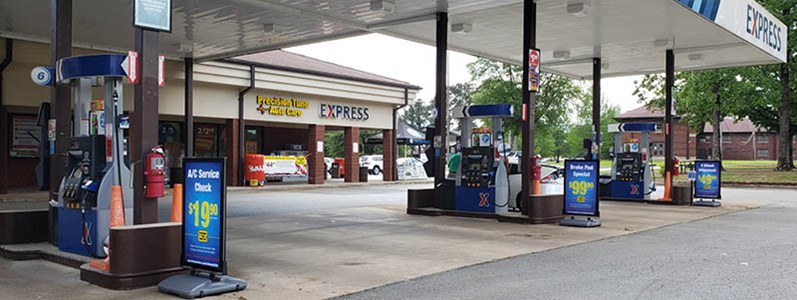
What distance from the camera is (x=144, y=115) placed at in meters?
6.80

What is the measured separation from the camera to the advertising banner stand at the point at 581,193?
12391mm

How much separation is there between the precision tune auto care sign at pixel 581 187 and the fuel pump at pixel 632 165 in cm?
723

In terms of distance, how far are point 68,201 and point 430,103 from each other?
102m

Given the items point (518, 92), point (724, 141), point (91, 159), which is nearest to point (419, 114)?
point (724, 141)

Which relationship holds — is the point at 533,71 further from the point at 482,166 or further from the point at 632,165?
the point at 632,165

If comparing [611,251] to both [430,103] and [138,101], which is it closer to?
[138,101]

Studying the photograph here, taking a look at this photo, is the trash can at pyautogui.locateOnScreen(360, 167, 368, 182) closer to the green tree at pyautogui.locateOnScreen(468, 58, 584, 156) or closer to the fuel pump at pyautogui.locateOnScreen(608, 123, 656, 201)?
the fuel pump at pyautogui.locateOnScreen(608, 123, 656, 201)

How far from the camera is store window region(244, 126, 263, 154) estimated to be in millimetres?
28578

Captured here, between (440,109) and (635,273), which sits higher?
(440,109)

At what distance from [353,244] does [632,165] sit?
1231 centimetres

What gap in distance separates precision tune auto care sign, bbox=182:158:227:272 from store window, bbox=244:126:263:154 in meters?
22.2

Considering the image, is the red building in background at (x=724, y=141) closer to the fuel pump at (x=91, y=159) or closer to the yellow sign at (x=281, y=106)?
the yellow sign at (x=281, y=106)

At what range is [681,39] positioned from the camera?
58.0 ft

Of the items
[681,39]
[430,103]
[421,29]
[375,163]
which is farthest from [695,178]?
[430,103]
